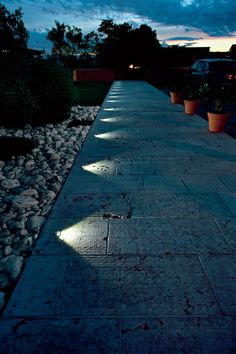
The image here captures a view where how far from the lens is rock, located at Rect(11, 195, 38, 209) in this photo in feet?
11.1

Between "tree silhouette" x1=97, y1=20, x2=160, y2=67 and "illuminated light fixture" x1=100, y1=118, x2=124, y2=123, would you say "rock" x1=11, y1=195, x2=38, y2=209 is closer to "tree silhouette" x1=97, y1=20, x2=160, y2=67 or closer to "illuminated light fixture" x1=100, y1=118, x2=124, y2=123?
"illuminated light fixture" x1=100, y1=118, x2=124, y2=123

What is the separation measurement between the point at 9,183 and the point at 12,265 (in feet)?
6.29

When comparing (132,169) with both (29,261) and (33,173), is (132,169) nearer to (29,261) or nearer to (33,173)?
(33,173)

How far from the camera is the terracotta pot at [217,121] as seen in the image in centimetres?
667

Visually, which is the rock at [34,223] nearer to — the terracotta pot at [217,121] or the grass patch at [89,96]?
the terracotta pot at [217,121]

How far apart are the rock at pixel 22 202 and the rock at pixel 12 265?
102 centimetres

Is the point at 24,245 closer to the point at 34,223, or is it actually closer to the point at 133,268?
the point at 34,223

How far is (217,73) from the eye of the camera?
41.3 feet

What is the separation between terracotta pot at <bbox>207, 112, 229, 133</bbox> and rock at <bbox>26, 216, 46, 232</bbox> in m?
5.23

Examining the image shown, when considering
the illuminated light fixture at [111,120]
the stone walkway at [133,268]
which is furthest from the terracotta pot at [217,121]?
the illuminated light fixture at [111,120]

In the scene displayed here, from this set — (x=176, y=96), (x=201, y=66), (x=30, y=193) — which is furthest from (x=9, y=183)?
(x=201, y=66)

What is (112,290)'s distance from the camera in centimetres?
208

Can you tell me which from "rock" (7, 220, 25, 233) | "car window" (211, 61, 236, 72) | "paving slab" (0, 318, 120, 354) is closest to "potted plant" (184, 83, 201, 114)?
"car window" (211, 61, 236, 72)

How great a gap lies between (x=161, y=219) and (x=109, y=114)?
7418 millimetres
